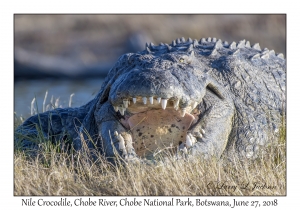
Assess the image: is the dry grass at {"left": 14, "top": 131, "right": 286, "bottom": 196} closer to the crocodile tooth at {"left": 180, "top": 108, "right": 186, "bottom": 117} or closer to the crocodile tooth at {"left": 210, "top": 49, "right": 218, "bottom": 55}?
the crocodile tooth at {"left": 180, "top": 108, "right": 186, "bottom": 117}

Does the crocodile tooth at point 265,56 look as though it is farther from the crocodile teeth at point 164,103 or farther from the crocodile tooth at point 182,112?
the crocodile teeth at point 164,103

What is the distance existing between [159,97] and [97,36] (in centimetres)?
1955

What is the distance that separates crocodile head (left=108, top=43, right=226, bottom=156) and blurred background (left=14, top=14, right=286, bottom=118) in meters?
14.1

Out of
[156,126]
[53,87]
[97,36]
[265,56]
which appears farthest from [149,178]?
[97,36]

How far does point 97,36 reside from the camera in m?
24.1

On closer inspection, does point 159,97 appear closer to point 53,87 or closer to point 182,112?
point 182,112

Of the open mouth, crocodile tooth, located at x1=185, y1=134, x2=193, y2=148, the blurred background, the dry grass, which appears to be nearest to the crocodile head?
the open mouth

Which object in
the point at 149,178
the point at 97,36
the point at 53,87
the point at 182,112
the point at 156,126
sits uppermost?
the point at 97,36

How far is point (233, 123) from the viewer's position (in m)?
5.66

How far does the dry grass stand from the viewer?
15.0ft

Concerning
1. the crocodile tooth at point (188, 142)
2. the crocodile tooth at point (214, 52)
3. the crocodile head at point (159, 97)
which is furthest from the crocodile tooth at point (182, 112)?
the crocodile tooth at point (214, 52)

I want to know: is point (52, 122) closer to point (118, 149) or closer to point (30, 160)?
point (30, 160)

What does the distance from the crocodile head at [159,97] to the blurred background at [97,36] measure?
46.3 feet

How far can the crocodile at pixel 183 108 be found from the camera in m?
5.02
